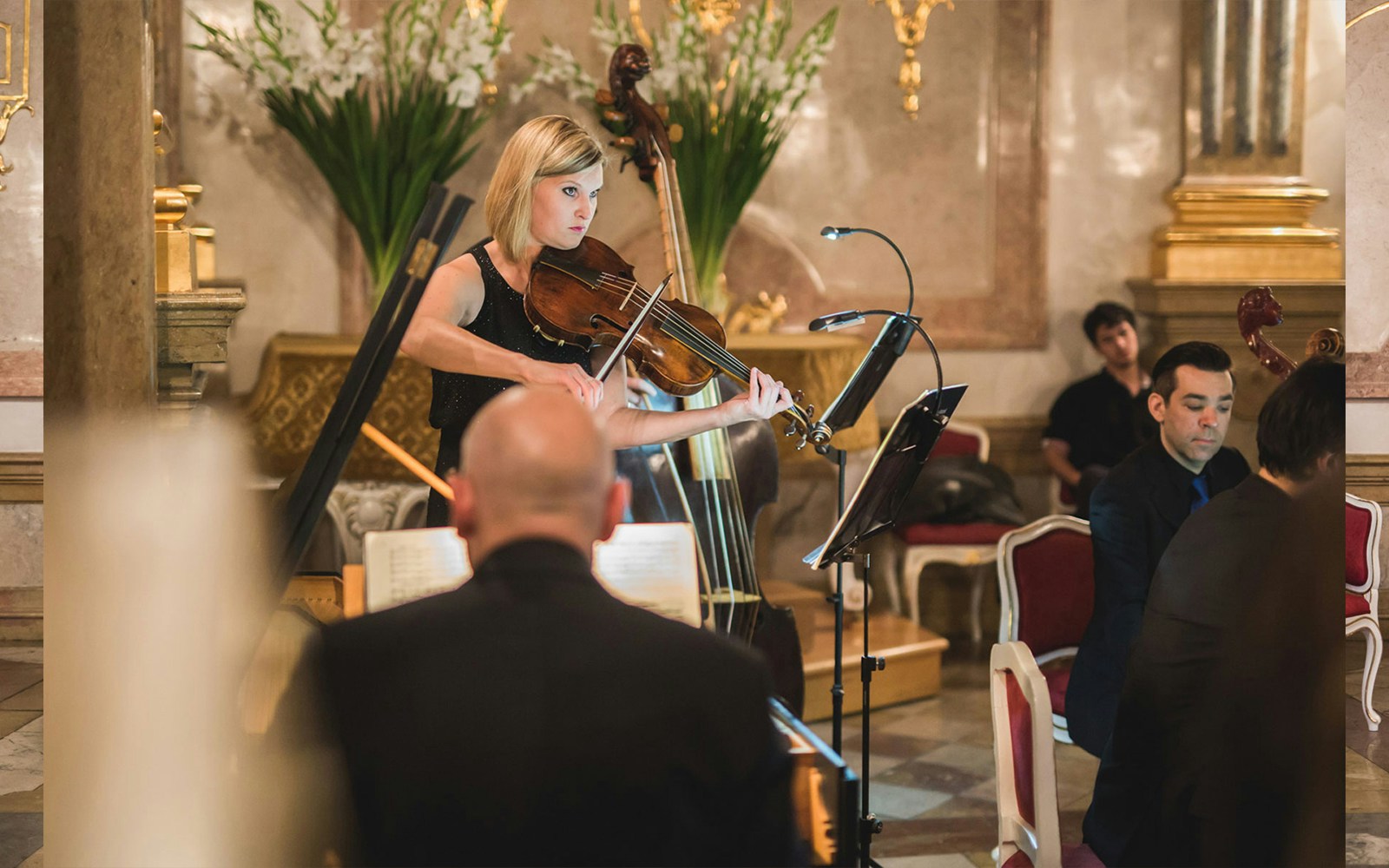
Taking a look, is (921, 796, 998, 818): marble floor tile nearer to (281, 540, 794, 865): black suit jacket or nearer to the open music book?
the open music book

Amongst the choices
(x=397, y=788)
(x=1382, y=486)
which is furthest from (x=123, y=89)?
(x=1382, y=486)

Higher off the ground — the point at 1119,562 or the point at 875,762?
the point at 1119,562

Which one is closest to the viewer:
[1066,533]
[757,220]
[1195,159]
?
[1066,533]

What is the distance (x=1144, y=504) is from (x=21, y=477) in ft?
10.8

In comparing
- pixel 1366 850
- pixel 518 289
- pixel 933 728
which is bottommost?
pixel 1366 850

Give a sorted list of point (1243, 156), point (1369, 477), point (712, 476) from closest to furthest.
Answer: point (712, 476) → point (1243, 156) → point (1369, 477)

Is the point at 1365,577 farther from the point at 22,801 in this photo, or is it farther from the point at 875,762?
the point at 22,801

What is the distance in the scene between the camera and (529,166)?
2.62 metres

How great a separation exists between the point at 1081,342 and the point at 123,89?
2773 millimetres

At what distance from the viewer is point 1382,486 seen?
4387mm

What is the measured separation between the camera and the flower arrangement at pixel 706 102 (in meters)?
3.54

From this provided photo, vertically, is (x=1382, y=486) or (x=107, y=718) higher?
(x=1382, y=486)

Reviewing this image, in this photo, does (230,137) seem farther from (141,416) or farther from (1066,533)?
(1066,533)

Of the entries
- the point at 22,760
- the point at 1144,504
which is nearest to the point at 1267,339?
the point at 1144,504
